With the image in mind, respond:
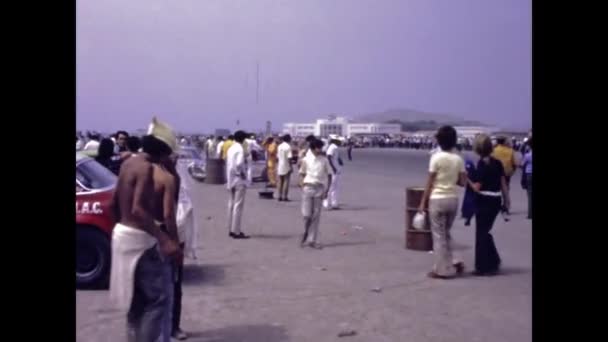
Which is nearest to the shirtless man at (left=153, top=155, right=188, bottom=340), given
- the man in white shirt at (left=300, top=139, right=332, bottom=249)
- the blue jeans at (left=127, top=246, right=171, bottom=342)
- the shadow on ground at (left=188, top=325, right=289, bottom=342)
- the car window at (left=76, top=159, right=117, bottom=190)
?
the blue jeans at (left=127, top=246, right=171, bottom=342)

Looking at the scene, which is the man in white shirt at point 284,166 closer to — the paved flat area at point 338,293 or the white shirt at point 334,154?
the white shirt at point 334,154

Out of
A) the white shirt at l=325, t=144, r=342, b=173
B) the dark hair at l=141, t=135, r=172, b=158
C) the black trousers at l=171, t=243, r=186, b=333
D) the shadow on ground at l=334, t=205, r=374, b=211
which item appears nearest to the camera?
the dark hair at l=141, t=135, r=172, b=158

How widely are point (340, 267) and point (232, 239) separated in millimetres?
3324

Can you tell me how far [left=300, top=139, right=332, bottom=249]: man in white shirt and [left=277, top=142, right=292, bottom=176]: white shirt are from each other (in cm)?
802

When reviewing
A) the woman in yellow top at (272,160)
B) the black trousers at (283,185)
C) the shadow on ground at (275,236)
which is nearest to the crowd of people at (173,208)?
the shadow on ground at (275,236)

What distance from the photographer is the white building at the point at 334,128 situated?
10059 cm

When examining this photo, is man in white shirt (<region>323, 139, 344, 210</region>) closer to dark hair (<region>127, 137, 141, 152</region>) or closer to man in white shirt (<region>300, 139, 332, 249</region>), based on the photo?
man in white shirt (<region>300, 139, 332, 249</region>)

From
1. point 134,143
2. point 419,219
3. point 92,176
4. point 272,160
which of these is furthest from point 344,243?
point 272,160

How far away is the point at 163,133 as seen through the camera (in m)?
6.35

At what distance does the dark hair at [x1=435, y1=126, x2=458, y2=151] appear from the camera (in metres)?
10.2
